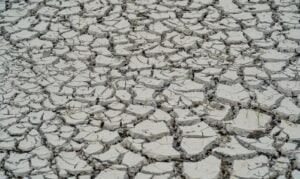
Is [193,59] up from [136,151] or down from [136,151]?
up

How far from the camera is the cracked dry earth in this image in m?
2.09

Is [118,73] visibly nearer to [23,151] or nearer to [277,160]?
[23,151]

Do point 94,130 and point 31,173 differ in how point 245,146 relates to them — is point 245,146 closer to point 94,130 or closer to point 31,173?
point 94,130

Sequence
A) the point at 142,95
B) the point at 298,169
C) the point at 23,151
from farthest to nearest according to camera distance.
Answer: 1. the point at 142,95
2. the point at 23,151
3. the point at 298,169

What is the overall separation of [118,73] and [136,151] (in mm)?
685

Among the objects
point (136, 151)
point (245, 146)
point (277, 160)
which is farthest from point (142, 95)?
point (277, 160)

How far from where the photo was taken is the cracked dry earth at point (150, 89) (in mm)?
2088

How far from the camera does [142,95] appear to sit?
2488 millimetres

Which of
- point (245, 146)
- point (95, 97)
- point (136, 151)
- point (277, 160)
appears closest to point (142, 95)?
point (95, 97)

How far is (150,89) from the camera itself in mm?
2533

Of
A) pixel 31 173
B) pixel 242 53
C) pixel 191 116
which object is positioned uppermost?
pixel 242 53

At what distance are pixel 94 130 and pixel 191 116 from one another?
0.50 m

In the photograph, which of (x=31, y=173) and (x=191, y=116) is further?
(x=191, y=116)

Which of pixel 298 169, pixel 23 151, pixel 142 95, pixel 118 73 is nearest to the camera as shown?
pixel 298 169
